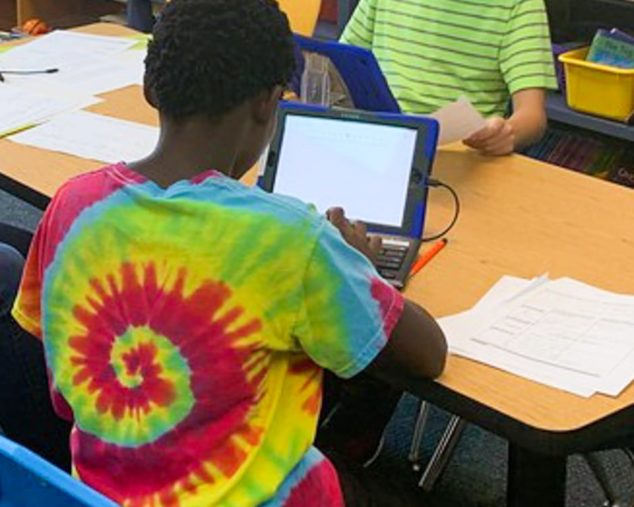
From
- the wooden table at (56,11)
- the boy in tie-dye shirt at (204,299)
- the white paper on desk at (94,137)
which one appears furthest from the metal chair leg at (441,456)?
the wooden table at (56,11)

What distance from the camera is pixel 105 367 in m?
1.03

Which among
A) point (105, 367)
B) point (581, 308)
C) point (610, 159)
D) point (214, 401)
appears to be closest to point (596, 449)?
point (581, 308)

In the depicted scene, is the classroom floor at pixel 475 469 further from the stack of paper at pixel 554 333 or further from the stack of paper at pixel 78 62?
the stack of paper at pixel 78 62

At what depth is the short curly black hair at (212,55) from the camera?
3.27ft

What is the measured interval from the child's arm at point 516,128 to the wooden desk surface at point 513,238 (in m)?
0.02

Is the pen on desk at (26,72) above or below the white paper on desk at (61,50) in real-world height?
below

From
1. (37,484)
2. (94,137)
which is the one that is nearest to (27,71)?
(94,137)

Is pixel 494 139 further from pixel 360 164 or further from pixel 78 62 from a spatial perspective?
pixel 78 62

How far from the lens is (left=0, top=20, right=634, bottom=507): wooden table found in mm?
1087

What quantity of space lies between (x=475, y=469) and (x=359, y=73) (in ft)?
2.86

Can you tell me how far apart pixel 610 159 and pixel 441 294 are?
165 centimetres

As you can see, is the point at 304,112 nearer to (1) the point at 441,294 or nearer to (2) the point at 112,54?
(1) the point at 441,294

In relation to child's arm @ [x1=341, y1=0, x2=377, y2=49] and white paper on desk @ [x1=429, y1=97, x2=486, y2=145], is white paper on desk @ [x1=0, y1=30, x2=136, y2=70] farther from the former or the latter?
white paper on desk @ [x1=429, y1=97, x2=486, y2=145]

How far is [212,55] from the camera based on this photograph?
994 mm
